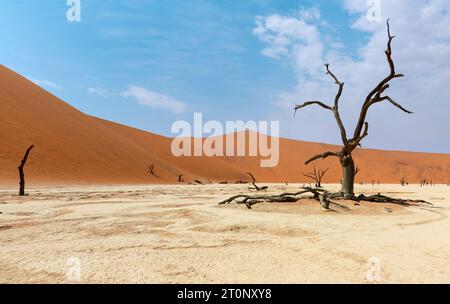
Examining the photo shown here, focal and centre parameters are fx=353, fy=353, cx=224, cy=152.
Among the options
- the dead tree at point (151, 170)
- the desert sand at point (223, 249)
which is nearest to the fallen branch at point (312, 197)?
the desert sand at point (223, 249)

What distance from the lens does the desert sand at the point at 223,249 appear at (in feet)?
11.0

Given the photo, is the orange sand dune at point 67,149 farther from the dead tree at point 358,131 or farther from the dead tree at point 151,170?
the dead tree at point 358,131

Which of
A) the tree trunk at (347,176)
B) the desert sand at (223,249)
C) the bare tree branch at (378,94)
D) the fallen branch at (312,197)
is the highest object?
the bare tree branch at (378,94)

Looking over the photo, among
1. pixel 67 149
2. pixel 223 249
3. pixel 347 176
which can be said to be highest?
pixel 67 149

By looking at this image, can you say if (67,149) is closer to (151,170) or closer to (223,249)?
(151,170)

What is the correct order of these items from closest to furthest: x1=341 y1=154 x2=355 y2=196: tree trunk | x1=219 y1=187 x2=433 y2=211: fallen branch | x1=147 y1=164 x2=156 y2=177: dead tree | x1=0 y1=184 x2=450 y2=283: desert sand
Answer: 1. x1=0 y1=184 x2=450 y2=283: desert sand
2. x1=219 y1=187 x2=433 y2=211: fallen branch
3. x1=341 y1=154 x2=355 y2=196: tree trunk
4. x1=147 y1=164 x2=156 y2=177: dead tree

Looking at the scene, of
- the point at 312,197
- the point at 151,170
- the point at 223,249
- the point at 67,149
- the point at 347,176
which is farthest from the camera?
the point at 151,170

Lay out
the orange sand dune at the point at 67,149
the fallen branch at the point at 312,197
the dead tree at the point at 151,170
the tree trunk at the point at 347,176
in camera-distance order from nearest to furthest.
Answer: the fallen branch at the point at 312,197 → the tree trunk at the point at 347,176 → the orange sand dune at the point at 67,149 → the dead tree at the point at 151,170

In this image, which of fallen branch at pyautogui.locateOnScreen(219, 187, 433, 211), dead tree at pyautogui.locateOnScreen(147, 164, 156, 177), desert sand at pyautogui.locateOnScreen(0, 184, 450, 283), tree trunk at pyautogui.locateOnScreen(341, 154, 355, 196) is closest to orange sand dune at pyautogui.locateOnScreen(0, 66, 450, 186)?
dead tree at pyautogui.locateOnScreen(147, 164, 156, 177)

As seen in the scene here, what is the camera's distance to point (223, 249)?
4.47m

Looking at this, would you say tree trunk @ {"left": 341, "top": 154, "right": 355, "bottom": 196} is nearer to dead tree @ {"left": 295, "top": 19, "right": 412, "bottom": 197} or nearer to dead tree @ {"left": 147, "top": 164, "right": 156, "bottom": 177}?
dead tree @ {"left": 295, "top": 19, "right": 412, "bottom": 197}

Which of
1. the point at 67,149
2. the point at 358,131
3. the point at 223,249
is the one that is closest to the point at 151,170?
the point at 67,149

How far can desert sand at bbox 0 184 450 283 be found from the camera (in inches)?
132
